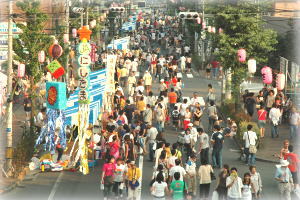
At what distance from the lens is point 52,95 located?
2788cm

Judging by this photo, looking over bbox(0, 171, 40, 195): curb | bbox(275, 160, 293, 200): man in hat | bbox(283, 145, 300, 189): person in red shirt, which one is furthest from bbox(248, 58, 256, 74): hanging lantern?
bbox(275, 160, 293, 200): man in hat

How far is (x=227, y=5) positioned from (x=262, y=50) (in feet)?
8.84

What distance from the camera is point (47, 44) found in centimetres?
3619

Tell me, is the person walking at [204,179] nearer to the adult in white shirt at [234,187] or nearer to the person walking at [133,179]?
the adult in white shirt at [234,187]

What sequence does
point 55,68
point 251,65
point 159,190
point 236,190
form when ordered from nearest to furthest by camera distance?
point 159,190, point 236,190, point 55,68, point 251,65

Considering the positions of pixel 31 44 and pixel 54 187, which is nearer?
pixel 54 187

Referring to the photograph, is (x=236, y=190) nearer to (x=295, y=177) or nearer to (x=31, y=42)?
(x=295, y=177)

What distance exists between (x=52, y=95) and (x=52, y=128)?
1654 mm

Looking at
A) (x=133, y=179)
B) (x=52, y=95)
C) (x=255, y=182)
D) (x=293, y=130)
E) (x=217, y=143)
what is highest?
(x=52, y=95)

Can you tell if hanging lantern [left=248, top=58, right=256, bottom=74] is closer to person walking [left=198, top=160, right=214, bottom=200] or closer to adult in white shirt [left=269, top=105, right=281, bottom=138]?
adult in white shirt [left=269, top=105, right=281, bottom=138]

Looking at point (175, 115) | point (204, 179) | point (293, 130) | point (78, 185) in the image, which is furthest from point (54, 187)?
point (293, 130)

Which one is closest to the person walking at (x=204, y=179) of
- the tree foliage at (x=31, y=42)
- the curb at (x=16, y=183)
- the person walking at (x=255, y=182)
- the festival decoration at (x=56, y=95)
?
the person walking at (x=255, y=182)

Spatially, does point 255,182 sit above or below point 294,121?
above

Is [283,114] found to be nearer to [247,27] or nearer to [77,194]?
[247,27]
